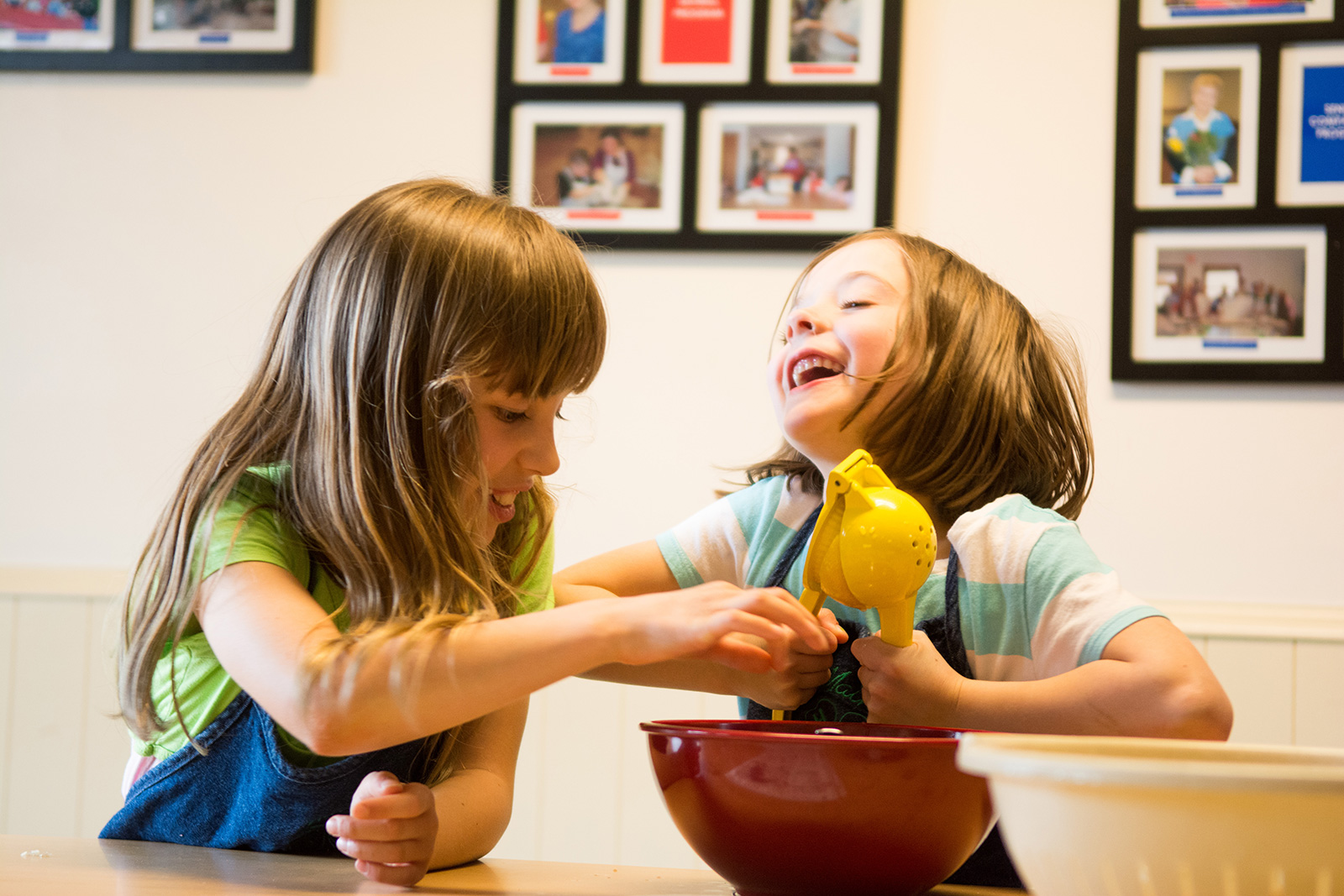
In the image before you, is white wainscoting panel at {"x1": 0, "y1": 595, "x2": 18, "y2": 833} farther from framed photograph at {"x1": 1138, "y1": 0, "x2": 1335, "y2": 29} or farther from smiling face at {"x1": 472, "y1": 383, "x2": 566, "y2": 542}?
framed photograph at {"x1": 1138, "y1": 0, "x2": 1335, "y2": 29}

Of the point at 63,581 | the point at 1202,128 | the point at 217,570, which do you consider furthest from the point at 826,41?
the point at 63,581

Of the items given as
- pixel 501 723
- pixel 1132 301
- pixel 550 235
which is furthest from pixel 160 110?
pixel 1132 301

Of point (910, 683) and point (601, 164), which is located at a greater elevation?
point (601, 164)

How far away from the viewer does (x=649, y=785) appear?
179 cm

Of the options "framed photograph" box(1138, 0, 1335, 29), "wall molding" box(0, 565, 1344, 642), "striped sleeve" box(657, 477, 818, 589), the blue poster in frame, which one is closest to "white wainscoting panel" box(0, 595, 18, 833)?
"wall molding" box(0, 565, 1344, 642)

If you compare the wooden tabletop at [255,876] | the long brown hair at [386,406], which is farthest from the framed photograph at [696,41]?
the wooden tabletop at [255,876]

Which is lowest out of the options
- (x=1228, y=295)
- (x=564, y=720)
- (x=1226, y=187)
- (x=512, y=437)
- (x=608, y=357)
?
(x=564, y=720)

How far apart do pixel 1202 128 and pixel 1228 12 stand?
19cm

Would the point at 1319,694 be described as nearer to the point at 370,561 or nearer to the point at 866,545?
the point at 866,545

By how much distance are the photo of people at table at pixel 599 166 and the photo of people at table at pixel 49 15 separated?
837 millimetres

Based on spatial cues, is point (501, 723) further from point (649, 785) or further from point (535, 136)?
point (535, 136)

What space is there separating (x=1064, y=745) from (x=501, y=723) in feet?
1.81

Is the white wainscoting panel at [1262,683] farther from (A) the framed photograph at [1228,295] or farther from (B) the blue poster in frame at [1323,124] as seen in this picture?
(B) the blue poster in frame at [1323,124]

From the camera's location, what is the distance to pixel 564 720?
5.91ft
